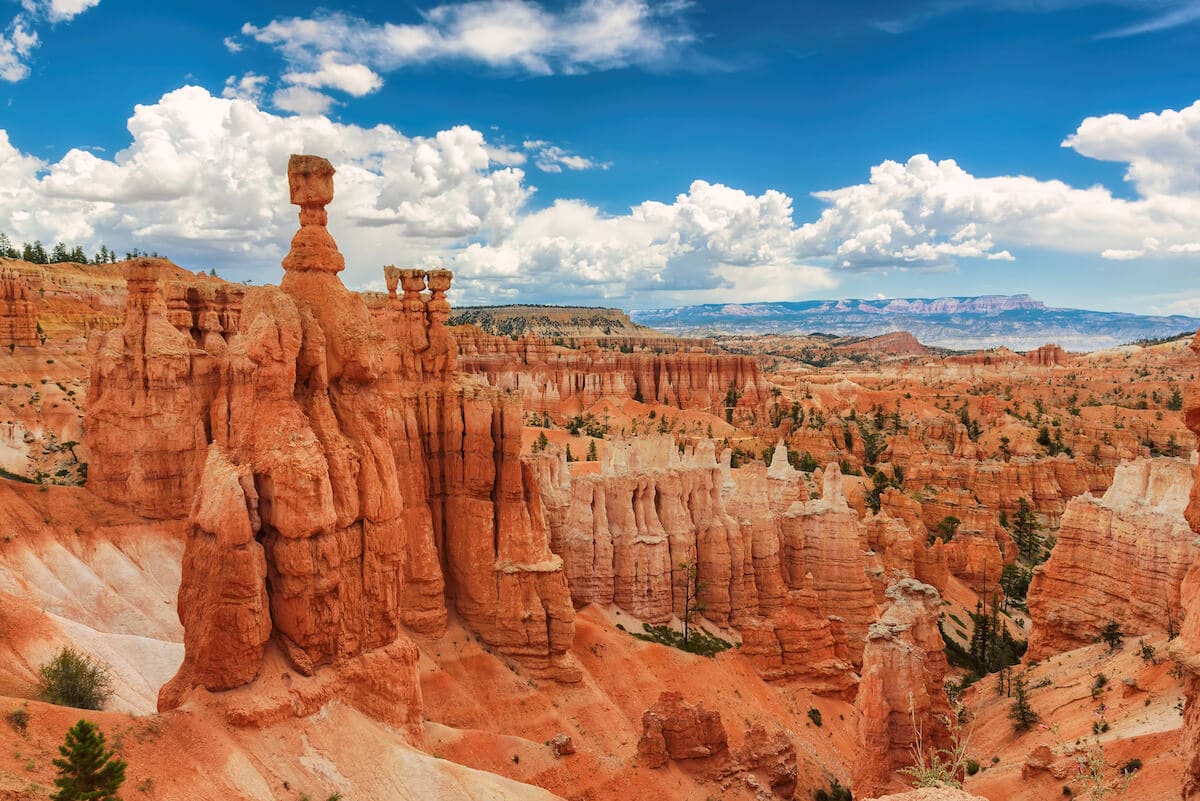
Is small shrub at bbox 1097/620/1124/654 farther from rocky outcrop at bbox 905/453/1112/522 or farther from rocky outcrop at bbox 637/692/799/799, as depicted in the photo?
rocky outcrop at bbox 905/453/1112/522

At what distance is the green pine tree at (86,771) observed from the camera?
33.6ft

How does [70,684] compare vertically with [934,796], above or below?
below

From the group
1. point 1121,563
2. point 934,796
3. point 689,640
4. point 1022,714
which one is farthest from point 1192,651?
point 1121,563

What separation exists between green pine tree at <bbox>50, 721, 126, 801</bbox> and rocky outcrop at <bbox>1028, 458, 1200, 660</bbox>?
33.7 meters

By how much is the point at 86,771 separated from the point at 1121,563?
36.1 metres

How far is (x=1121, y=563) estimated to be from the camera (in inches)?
1250

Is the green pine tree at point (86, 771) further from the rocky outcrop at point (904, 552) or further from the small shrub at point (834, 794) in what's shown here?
the rocky outcrop at point (904, 552)

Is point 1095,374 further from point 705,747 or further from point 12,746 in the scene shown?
point 12,746

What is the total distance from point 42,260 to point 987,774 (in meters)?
120

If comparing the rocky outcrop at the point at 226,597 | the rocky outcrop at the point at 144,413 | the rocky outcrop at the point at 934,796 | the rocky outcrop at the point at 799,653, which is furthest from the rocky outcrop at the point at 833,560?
the rocky outcrop at the point at 144,413

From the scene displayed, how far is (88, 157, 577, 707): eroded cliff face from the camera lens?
1499 cm

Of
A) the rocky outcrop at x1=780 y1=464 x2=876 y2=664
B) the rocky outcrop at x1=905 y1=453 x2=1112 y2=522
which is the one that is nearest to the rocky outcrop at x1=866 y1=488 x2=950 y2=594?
the rocky outcrop at x1=780 y1=464 x2=876 y2=664

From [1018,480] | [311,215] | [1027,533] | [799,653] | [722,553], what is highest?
[311,215]

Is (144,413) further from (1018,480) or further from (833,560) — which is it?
(1018,480)
